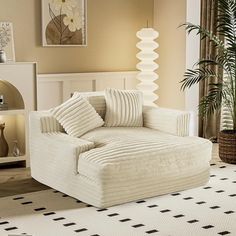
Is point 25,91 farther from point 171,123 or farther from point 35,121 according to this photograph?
point 171,123

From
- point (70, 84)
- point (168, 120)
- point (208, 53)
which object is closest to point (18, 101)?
point (70, 84)

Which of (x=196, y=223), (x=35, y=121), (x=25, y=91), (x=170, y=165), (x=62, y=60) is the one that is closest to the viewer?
(x=196, y=223)

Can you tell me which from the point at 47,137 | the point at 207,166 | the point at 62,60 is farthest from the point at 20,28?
the point at 207,166

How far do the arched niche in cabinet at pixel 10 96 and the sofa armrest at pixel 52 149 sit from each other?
78cm

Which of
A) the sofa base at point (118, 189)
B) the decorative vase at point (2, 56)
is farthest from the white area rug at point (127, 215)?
the decorative vase at point (2, 56)

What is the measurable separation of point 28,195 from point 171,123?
149 centimetres

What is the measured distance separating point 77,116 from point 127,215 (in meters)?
1.17

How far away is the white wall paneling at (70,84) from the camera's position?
6211 millimetres

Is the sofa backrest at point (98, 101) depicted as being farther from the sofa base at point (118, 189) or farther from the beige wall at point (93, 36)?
the beige wall at point (93, 36)

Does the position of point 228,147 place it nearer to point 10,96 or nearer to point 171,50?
point 171,50

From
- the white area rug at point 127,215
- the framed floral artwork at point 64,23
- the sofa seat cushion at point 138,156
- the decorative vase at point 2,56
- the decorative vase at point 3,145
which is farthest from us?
the framed floral artwork at point 64,23

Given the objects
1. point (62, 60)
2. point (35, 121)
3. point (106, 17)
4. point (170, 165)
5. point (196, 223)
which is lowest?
point (196, 223)

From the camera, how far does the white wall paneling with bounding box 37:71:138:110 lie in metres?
6.21

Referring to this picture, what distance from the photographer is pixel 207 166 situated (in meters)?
4.98
